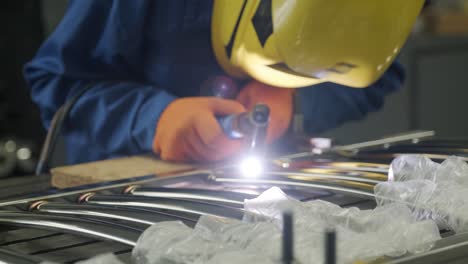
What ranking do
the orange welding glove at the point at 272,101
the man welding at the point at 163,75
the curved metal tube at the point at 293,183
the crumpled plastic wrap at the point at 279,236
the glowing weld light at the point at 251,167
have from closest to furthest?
1. the crumpled plastic wrap at the point at 279,236
2. the curved metal tube at the point at 293,183
3. the glowing weld light at the point at 251,167
4. the man welding at the point at 163,75
5. the orange welding glove at the point at 272,101

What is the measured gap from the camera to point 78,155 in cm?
147

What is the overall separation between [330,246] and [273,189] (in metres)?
0.28

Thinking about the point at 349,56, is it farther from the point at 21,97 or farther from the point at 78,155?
the point at 21,97

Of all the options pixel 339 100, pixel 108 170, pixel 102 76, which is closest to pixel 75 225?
pixel 108 170

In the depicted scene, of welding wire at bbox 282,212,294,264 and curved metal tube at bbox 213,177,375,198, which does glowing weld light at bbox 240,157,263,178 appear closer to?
curved metal tube at bbox 213,177,375,198

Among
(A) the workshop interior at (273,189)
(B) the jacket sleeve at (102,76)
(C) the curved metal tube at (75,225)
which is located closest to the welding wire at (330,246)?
(A) the workshop interior at (273,189)

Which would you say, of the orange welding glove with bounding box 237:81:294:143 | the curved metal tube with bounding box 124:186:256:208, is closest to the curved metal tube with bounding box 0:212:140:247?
the curved metal tube with bounding box 124:186:256:208

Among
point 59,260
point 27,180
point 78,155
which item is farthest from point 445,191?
point 78,155

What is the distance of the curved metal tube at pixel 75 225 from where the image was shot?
751mm

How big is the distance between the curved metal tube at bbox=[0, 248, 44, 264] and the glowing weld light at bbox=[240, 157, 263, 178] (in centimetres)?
39

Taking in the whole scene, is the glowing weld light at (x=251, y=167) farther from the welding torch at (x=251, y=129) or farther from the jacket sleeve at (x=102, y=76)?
the jacket sleeve at (x=102, y=76)

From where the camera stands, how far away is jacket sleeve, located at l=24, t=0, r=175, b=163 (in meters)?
1.30

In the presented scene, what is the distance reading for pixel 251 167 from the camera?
1.10 metres

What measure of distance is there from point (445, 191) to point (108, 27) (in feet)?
2.17
